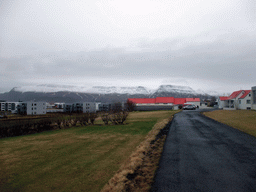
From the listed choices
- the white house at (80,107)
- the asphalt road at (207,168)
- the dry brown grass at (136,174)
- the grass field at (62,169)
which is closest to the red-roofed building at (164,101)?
the white house at (80,107)

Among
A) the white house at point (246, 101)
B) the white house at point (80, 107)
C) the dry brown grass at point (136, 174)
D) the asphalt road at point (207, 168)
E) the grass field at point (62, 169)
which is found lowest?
the white house at point (80, 107)

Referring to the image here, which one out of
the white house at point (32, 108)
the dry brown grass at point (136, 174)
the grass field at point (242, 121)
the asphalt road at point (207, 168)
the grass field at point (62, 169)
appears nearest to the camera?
the asphalt road at point (207, 168)

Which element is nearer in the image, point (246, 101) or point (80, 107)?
point (246, 101)

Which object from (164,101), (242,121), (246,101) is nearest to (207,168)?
(242,121)

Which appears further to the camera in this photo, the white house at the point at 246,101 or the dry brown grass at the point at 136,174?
the white house at the point at 246,101

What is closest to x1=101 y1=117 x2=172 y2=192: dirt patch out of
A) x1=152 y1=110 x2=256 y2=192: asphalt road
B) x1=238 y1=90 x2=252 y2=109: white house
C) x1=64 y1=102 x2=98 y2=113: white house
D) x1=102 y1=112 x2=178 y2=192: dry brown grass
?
x1=102 y1=112 x2=178 y2=192: dry brown grass

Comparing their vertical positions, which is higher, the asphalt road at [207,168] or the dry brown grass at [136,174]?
the asphalt road at [207,168]

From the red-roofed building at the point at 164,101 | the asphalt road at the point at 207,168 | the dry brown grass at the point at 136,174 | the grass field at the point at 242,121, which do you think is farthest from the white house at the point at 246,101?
the dry brown grass at the point at 136,174

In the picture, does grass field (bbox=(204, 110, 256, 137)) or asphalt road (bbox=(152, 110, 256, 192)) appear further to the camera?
grass field (bbox=(204, 110, 256, 137))

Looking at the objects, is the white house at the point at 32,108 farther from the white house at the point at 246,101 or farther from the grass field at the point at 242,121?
the white house at the point at 246,101

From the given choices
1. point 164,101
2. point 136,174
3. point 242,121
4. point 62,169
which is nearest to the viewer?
point 136,174

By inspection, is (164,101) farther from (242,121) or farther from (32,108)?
(242,121)

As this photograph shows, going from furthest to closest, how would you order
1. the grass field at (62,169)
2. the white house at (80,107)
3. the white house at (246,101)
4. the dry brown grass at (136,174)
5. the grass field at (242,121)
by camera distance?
the white house at (80,107), the white house at (246,101), the grass field at (242,121), the grass field at (62,169), the dry brown grass at (136,174)

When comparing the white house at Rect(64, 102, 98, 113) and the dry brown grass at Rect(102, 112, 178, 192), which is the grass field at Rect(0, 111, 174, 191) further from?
the white house at Rect(64, 102, 98, 113)
